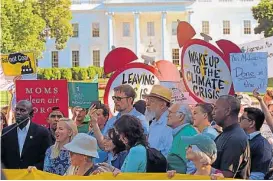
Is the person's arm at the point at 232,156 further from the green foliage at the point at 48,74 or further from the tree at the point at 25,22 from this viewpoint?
the green foliage at the point at 48,74

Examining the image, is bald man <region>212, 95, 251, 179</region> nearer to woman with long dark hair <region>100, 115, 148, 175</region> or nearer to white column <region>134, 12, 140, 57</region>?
woman with long dark hair <region>100, 115, 148, 175</region>

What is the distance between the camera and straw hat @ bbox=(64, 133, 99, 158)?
5301 millimetres

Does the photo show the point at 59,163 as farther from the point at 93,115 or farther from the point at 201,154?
the point at 201,154

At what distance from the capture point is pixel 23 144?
6.80 metres

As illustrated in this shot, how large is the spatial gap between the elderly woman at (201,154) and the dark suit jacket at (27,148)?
2.12 meters

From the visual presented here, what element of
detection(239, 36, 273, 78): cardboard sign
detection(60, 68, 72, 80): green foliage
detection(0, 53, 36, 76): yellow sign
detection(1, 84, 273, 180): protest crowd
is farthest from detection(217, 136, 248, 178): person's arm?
detection(60, 68, 72, 80): green foliage

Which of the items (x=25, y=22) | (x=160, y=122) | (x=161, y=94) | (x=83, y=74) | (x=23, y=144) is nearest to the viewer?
(x=160, y=122)

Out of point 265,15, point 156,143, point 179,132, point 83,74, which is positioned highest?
point 265,15

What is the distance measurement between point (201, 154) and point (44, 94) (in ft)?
12.4

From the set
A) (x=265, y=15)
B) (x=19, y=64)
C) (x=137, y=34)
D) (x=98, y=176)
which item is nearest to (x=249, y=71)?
(x=98, y=176)

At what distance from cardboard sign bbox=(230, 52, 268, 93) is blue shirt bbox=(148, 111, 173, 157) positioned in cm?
144

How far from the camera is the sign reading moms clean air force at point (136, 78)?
8.94m

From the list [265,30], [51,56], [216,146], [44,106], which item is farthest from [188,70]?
[51,56]

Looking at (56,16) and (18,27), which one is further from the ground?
(56,16)
